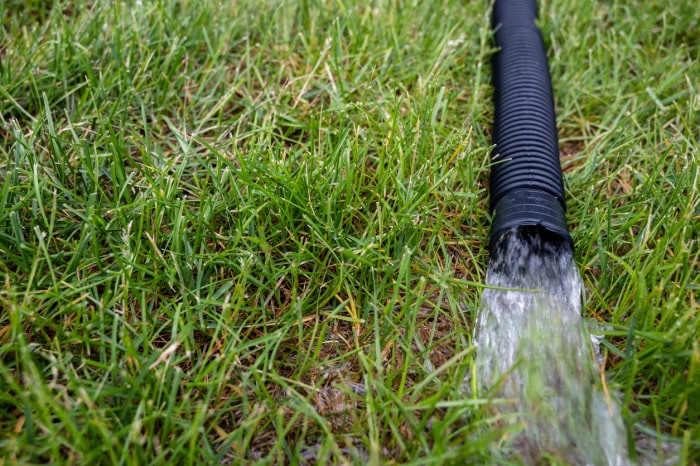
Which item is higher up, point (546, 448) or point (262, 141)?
point (262, 141)

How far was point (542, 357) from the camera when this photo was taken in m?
1.63

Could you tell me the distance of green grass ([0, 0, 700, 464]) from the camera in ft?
4.92

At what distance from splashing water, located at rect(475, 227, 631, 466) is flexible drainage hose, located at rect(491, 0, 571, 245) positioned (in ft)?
0.30

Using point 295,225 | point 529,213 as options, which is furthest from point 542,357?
point 295,225

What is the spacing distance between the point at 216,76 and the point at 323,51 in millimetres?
491

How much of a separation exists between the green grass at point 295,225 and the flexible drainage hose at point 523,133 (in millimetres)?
102

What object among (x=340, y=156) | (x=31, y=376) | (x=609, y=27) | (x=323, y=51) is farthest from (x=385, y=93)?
(x=31, y=376)

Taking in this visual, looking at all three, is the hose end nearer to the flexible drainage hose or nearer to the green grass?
the flexible drainage hose

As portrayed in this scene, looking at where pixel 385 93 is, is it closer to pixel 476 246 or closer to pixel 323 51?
pixel 323 51

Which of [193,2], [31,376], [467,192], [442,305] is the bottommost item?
[31,376]

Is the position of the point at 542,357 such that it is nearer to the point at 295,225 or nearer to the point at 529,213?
the point at 529,213

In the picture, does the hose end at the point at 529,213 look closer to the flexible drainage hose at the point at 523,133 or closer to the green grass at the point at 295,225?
the flexible drainage hose at the point at 523,133

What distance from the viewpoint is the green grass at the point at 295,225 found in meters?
1.50

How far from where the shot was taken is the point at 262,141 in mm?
2186
